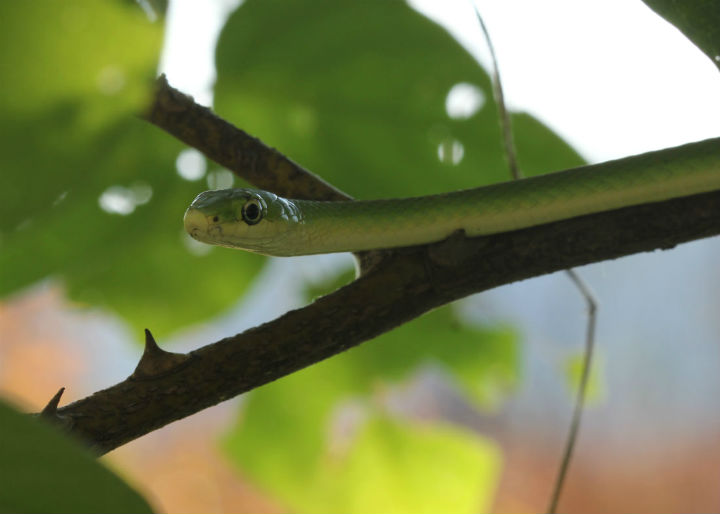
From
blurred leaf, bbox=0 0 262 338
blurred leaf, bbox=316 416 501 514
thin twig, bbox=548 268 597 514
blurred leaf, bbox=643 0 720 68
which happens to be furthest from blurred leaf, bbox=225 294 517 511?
blurred leaf, bbox=643 0 720 68

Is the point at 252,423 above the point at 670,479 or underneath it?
underneath

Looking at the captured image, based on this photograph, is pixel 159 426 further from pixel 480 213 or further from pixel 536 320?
pixel 536 320

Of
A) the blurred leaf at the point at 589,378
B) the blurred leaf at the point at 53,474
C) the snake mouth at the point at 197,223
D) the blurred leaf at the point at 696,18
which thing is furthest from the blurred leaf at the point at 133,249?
the blurred leaf at the point at 589,378

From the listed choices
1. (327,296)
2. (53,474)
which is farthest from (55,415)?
(53,474)

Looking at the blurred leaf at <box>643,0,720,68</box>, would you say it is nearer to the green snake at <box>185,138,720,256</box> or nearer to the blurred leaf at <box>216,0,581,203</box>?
the green snake at <box>185,138,720,256</box>

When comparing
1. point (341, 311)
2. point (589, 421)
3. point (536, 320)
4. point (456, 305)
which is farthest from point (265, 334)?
point (589, 421)

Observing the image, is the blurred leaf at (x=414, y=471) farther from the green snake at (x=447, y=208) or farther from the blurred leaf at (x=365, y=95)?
the green snake at (x=447, y=208)
